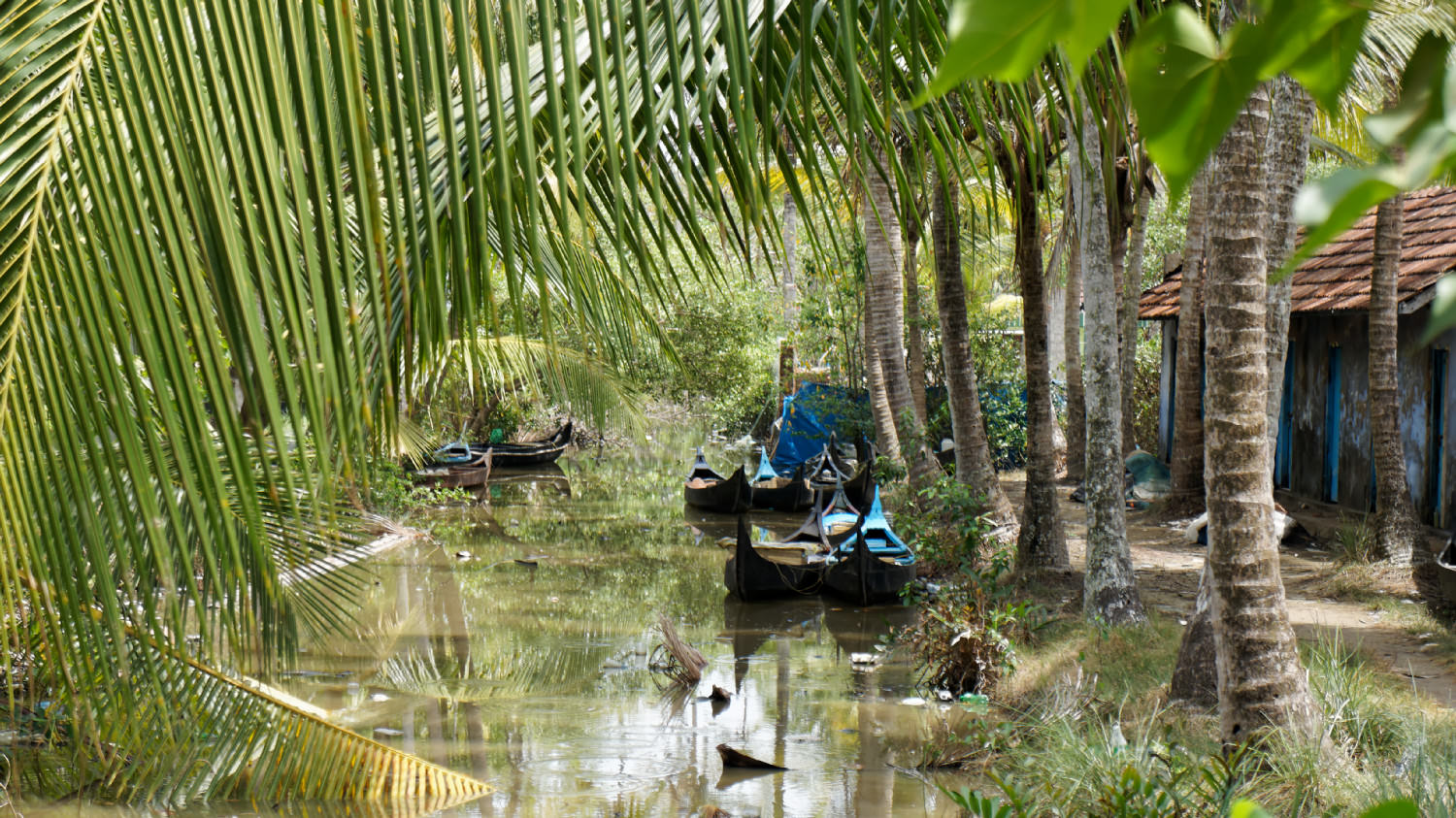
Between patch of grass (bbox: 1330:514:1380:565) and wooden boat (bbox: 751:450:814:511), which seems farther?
wooden boat (bbox: 751:450:814:511)

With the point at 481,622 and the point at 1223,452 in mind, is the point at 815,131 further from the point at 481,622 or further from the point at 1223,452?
the point at 481,622

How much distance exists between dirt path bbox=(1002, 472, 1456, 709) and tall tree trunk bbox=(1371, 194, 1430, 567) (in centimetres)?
63

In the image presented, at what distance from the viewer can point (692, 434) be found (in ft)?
120

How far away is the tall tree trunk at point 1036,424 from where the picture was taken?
468 inches

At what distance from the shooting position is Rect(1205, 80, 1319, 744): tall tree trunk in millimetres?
5352

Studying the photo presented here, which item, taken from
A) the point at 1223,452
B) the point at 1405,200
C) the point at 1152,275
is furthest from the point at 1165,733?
the point at 1152,275

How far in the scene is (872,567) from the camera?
42.6 ft

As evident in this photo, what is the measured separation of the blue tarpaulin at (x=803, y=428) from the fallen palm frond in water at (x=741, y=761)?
13.3m

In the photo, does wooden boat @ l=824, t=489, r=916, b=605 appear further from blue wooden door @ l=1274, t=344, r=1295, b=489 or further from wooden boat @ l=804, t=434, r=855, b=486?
wooden boat @ l=804, t=434, r=855, b=486

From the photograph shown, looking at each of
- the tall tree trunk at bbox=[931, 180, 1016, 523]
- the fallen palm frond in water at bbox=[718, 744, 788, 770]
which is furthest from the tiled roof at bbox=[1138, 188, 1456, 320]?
the fallen palm frond in water at bbox=[718, 744, 788, 770]

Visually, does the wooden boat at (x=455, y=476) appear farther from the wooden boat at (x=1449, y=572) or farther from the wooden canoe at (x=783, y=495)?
the wooden boat at (x=1449, y=572)

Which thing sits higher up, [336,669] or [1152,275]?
[1152,275]

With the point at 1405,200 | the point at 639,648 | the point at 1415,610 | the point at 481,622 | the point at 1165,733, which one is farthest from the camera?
the point at 1405,200

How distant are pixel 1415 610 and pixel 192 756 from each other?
892 cm
